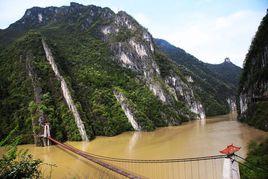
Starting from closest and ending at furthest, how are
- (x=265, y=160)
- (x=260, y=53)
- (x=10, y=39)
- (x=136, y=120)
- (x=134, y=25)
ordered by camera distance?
(x=265, y=160) < (x=260, y=53) < (x=136, y=120) < (x=10, y=39) < (x=134, y=25)

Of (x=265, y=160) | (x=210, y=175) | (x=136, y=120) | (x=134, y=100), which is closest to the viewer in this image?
(x=265, y=160)

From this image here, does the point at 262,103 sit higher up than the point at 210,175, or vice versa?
the point at 262,103

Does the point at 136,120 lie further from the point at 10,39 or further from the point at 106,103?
Answer: the point at 10,39

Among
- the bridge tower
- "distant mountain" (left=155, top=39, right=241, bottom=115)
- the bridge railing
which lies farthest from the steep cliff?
"distant mountain" (left=155, top=39, right=241, bottom=115)

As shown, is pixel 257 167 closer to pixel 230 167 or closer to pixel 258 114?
pixel 230 167

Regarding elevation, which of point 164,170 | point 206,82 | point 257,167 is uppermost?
point 206,82

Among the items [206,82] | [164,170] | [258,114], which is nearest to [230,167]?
[164,170]

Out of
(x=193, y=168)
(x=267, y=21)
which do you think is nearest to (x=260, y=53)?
(x=267, y=21)
